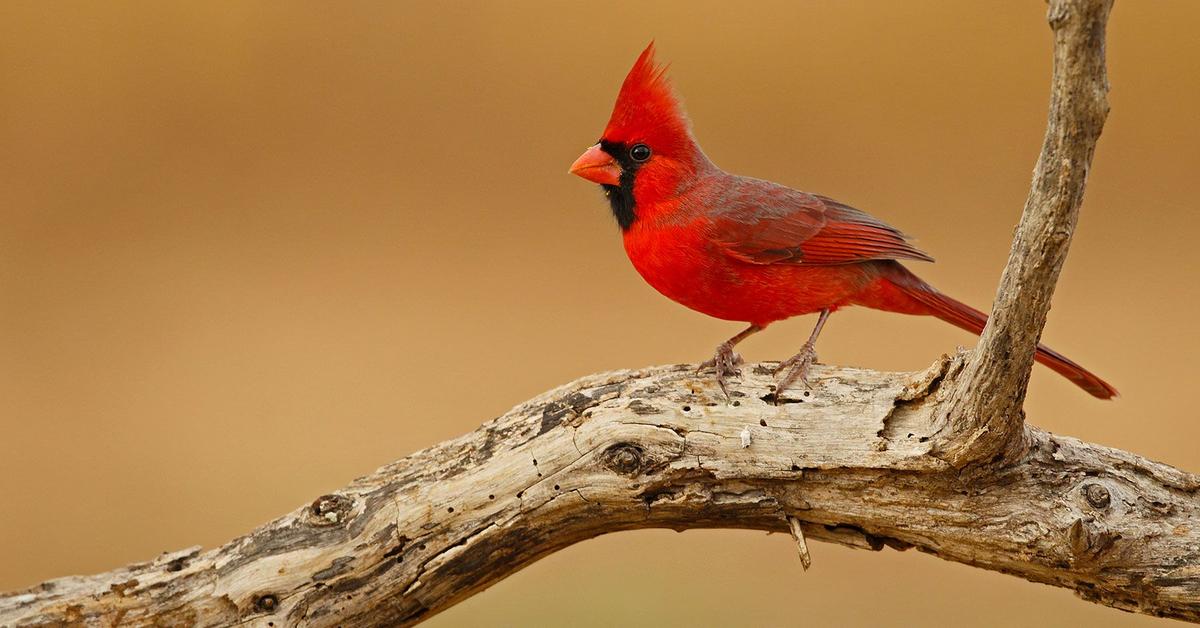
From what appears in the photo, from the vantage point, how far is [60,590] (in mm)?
2324

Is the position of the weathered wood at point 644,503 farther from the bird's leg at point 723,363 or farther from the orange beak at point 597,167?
the orange beak at point 597,167

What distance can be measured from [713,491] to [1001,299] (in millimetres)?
690

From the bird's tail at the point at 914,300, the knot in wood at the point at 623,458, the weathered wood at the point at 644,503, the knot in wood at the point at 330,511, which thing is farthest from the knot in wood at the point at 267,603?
the bird's tail at the point at 914,300

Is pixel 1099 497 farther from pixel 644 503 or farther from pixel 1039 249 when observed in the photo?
pixel 644 503

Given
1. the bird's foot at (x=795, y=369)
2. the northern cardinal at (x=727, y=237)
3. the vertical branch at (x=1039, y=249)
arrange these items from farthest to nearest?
the northern cardinal at (x=727, y=237), the bird's foot at (x=795, y=369), the vertical branch at (x=1039, y=249)

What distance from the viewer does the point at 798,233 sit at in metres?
2.80

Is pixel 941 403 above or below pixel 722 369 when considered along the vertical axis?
below

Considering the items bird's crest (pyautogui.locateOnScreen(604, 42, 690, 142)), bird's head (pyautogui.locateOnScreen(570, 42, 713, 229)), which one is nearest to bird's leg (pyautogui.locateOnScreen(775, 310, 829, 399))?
bird's head (pyautogui.locateOnScreen(570, 42, 713, 229))

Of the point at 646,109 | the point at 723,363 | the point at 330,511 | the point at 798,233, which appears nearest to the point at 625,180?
the point at 646,109

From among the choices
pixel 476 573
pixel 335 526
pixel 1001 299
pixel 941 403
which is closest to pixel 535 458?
pixel 476 573

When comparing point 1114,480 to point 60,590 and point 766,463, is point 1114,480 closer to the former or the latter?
point 766,463

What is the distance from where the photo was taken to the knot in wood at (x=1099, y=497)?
2100 millimetres

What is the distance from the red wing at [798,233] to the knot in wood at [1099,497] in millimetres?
776

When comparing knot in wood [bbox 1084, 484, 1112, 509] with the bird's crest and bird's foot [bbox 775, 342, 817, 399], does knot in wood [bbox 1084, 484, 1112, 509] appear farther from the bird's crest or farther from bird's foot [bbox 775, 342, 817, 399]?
the bird's crest
